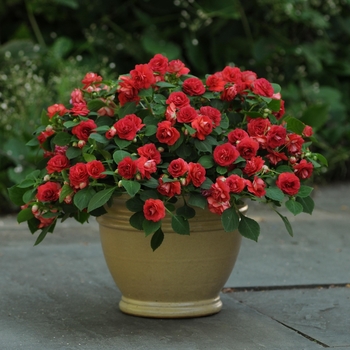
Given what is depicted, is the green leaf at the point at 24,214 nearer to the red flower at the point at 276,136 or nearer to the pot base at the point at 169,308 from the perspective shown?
the pot base at the point at 169,308

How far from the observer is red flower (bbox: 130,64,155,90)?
2.92 meters

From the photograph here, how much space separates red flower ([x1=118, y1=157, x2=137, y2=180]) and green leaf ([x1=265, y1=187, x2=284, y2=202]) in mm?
503

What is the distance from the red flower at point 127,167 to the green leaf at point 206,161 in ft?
0.86

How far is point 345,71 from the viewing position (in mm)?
6969

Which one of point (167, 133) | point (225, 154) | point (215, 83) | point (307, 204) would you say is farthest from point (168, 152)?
point (307, 204)

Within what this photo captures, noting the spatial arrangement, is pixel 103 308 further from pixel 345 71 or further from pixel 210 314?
pixel 345 71

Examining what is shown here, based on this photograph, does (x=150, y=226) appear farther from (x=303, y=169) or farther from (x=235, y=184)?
(x=303, y=169)

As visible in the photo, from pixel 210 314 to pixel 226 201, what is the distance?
617 millimetres

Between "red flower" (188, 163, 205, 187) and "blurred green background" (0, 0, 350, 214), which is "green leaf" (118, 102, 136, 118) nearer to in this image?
"red flower" (188, 163, 205, 187)

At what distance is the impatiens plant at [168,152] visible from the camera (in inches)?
109

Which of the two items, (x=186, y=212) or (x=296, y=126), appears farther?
(x=296, y=126)

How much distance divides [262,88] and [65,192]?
86cm

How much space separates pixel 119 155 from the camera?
110 inches

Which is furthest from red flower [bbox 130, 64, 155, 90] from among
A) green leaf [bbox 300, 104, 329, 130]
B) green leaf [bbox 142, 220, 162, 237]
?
green leaf [bbox 300, 104, 329, 130]
